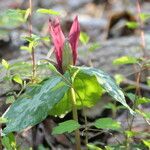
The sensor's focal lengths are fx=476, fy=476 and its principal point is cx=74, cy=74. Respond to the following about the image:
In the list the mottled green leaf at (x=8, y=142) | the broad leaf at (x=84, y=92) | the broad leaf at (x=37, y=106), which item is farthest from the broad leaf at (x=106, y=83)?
the mottled green leaf at (x=8, y=142)

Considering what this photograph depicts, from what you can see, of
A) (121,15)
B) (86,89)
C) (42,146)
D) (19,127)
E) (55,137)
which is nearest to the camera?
(19,127)

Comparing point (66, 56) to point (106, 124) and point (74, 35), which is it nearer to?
point (74, 35)

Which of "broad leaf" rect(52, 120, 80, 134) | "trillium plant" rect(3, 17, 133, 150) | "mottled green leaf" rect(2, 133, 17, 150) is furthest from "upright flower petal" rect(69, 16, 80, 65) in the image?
"mottled green leaf" rect(2, 133, 17, 150)

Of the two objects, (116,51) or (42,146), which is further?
(116,51)

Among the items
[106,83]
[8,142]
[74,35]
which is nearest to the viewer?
[106,83]

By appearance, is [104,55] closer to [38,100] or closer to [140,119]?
[140,119]

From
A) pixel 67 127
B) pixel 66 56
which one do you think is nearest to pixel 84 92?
pixel 66 56

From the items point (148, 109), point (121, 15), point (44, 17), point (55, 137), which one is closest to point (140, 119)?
point (148, 109)
